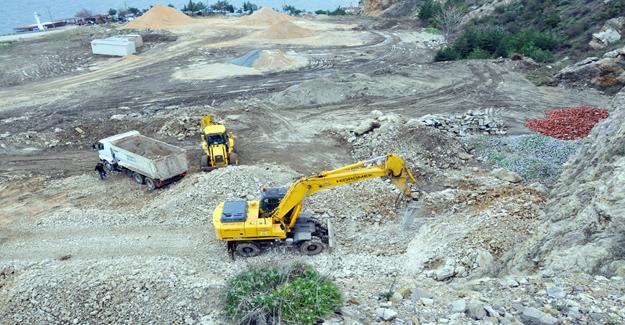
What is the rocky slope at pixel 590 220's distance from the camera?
864 cm

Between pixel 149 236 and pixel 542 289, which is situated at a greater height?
pixel 542 289

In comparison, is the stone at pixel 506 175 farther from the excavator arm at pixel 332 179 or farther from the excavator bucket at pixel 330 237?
→ the excavator bucket at pixel 330 237

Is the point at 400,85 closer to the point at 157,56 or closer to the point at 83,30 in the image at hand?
the point at 157,56

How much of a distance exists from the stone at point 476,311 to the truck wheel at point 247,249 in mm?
6376

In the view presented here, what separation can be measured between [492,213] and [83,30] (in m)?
51.4

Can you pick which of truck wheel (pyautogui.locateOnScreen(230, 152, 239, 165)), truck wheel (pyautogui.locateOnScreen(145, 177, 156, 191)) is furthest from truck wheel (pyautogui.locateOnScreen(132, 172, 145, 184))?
truck wheel (pyautogui.locateOnScreen(230, 152, 239, 165))

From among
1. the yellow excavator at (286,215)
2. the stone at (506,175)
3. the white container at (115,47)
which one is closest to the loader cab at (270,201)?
the yellow excavator at (286,215)

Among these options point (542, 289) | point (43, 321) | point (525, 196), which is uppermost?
point (542, 289)

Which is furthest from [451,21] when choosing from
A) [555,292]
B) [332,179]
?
[555,292]

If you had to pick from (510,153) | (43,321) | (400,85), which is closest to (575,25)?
(400,85)

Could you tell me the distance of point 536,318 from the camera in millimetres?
7301

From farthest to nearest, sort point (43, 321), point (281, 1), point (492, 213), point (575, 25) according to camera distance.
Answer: point (281, 1) < point (575, 25) < point (492, 213) < point (43, 321)

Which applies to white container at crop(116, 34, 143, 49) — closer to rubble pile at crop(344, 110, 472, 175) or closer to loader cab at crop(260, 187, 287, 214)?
rubble pile at crop(344, 110, 472, 175)

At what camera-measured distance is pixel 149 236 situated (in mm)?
14070
